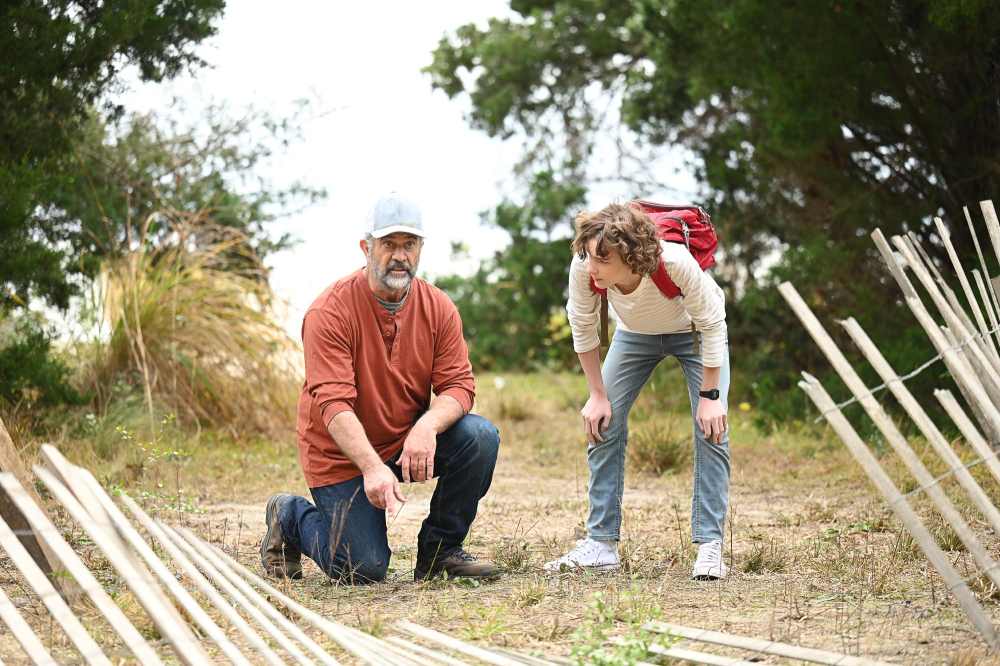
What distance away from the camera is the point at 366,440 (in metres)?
3.54

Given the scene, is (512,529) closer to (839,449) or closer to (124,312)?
(839,449)

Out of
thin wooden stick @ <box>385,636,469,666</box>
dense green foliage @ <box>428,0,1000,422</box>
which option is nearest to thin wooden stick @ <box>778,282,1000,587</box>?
thin wooden stick @ <box>385,636,469,666</box>

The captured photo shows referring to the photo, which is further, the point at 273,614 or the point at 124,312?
the point at 124,312

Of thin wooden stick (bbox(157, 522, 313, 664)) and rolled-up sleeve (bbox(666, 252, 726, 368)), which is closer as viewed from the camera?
thin wooden stick (bbox(157, 522, 313, 664))

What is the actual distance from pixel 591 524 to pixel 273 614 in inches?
56.1

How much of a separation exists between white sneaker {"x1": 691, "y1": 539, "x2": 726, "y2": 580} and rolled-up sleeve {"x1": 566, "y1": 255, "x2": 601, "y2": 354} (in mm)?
749

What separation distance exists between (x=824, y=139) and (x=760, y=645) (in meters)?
5.18

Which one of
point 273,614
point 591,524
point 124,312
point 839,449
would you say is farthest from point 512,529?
point 124,312

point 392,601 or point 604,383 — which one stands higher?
point 604,383

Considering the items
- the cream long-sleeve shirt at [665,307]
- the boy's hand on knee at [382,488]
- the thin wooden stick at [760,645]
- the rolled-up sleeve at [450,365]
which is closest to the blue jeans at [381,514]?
the rolled-up sleeve at [450,365]

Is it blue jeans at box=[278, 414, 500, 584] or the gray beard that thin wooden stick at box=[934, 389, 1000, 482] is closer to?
blue jeans at box=[278, 414, 500, 584]

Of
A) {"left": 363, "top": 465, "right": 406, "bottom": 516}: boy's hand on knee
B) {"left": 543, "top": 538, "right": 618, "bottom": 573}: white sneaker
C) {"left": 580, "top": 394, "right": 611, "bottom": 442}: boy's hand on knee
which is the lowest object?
{"left": 543, "top": 538, "right": 618, "bottom": 573}: white sneaker

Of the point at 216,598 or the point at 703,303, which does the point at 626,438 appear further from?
the point at 216,598

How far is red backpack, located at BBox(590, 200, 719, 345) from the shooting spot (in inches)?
146
